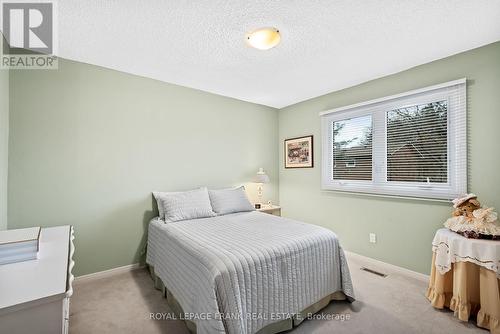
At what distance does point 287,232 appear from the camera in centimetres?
213

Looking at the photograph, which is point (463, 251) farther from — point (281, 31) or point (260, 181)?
point (260, 181)

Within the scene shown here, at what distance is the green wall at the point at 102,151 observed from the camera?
226cm

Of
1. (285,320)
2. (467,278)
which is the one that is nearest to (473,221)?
(467,278)

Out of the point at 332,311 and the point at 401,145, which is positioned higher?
the point at 401,145

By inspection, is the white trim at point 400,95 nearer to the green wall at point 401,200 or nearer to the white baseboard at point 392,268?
the green wall at point 401,200

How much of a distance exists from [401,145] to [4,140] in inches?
163

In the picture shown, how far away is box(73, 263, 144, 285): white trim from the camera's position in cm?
249

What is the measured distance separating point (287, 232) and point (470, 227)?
1.54 m

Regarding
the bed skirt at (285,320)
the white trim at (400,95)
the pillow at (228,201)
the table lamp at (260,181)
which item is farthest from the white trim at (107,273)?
the white trim at (400,95)

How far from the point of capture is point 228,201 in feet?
10.4

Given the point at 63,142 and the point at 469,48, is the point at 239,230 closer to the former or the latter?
the point at 63,142

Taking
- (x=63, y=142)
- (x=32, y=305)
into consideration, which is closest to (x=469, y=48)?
(x=32, y=305)

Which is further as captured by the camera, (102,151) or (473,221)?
(102,151)

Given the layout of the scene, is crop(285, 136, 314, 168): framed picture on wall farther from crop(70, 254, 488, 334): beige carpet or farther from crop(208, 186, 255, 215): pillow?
crop(70, 254, 488, 334): beige carpet
